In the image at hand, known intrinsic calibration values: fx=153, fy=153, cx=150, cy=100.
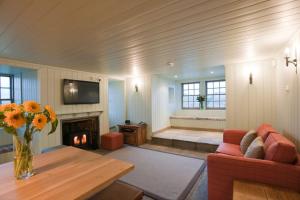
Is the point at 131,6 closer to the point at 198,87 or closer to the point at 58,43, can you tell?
the point at 58,43

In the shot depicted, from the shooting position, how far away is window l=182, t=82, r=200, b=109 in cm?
684

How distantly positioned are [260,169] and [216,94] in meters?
4.99

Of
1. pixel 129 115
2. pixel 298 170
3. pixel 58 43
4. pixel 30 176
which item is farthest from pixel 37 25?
pixel 129 115

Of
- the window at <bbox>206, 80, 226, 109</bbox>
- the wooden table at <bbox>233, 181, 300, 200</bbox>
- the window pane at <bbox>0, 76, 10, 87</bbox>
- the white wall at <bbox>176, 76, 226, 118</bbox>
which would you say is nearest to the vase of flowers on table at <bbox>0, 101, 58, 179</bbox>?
the wooden table at <bbox>233, 181, 300, 200</bbox>

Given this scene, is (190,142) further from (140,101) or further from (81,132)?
(81,132)

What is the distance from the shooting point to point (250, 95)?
3.70m

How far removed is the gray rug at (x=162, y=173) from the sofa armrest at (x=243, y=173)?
630 mm

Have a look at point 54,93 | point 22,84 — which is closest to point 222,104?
point 54,93

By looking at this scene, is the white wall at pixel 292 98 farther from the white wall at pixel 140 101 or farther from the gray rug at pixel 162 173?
the white wall at pixel 140 101

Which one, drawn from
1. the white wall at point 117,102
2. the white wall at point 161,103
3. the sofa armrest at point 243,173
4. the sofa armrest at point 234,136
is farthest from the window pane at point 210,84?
the sofa armrest at point 243,173

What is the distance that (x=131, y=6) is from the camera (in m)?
1.44

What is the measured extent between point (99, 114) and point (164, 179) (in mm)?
3098

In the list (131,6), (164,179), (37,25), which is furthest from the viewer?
(164,179)

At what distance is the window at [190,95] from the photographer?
22.5 ft
